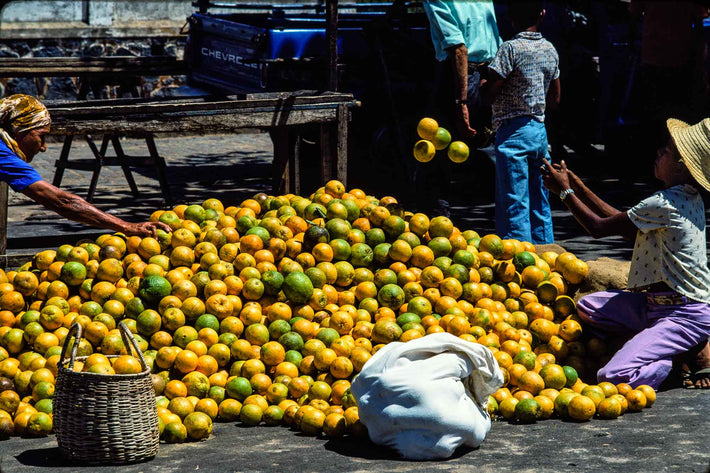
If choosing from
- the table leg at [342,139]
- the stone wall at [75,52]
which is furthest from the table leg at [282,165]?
the stone wall at [75,52]

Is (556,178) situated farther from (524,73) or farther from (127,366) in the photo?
(127,366)

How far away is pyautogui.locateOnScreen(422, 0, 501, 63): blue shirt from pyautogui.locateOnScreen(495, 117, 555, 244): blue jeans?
86cm

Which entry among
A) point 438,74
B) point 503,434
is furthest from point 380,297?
point 438,74

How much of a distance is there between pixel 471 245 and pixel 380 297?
0.86 meters

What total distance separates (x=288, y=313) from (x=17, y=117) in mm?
1866

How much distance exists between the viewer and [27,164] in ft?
16.6

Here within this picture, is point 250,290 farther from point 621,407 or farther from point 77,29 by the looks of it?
point 77,29

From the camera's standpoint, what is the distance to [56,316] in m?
4.97

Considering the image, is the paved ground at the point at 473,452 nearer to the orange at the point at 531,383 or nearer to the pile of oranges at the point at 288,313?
the pile of oranges at the point at 288,313

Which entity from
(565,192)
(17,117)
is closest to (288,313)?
(565,192)

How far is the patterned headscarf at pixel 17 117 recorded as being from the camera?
16.6 feet

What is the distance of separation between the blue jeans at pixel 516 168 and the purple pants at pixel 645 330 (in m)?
1.71

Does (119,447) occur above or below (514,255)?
below

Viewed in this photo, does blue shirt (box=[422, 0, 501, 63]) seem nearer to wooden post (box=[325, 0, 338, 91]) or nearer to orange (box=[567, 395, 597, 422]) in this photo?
wooden post (box=[325, 0, 338, 91])
